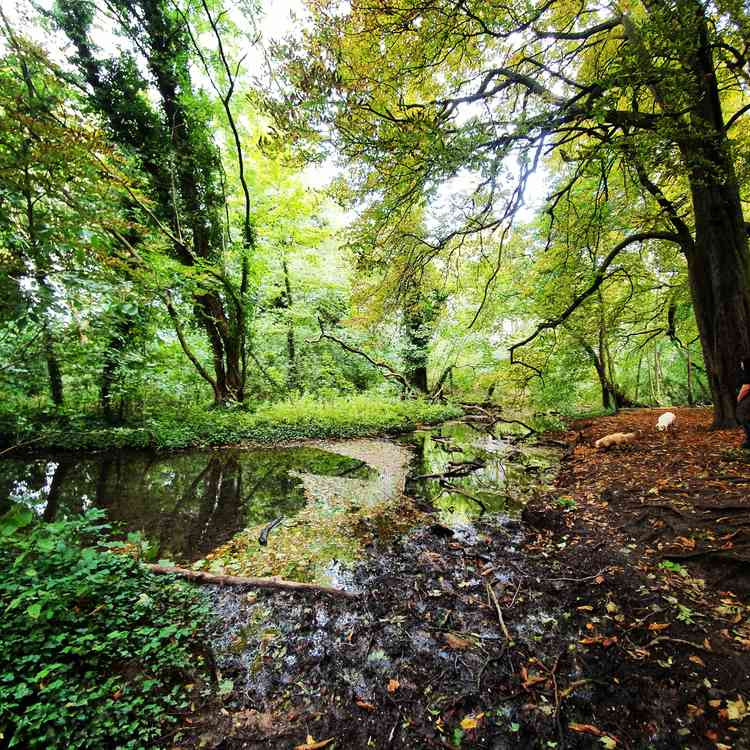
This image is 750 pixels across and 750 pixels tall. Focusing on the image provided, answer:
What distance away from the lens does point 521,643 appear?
2732 millimetres

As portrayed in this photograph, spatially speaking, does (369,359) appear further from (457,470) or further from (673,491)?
(673,491)

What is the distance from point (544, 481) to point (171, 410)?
11.4 meters

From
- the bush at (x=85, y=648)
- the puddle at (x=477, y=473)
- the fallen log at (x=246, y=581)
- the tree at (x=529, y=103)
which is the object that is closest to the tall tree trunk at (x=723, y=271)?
the tree at (x=529, y=103)

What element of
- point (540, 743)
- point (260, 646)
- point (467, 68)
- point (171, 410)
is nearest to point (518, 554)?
point (540, 743)

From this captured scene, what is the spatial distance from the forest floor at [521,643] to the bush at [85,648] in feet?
1.03

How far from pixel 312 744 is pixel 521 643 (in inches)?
69.9

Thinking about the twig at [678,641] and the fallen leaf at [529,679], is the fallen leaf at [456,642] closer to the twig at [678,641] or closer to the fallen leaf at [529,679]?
the fallen leaf at [529,679]

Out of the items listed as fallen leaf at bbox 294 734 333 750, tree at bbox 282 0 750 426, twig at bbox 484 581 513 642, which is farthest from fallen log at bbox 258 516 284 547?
tree at bbox 282 0 750 426

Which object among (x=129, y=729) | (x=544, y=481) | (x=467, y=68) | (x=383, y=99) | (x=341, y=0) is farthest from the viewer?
(x=544, y=481)

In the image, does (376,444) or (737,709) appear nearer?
(737,709)

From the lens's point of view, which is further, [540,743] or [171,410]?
[171,410]

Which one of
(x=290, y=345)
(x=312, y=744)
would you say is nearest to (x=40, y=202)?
(x=312, y=744)

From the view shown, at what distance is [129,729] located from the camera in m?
1.89

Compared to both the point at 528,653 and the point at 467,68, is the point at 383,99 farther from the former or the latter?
the point at 528,653
